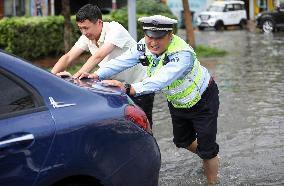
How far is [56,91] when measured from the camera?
367cm

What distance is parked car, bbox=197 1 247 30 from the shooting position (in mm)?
34531

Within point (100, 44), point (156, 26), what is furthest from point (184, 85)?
point (100, 44)

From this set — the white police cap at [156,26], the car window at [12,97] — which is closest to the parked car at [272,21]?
the white police cap at [156,26]

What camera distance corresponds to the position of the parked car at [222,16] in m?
34.5

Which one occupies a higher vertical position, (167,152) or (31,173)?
(31,173)

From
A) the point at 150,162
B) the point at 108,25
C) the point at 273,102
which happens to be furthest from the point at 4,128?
the point at 273,102

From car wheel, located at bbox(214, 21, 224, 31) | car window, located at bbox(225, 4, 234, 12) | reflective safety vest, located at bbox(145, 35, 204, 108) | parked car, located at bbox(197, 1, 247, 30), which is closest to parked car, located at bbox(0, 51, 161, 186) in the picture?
reflective safety vest, located at bbox(145, 35, 204, 108)

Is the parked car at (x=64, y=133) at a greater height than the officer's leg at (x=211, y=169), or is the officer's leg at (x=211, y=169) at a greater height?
the parked car at (x=64, y=133)

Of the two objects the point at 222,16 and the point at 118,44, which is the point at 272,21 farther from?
the point at 118,44

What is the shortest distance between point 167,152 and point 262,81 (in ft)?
18.2

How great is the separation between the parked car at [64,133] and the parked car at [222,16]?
31084mm

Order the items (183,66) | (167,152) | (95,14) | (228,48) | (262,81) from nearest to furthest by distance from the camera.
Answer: (183,66) → (95,14) → (167,152) → (262,81) → (228,48)

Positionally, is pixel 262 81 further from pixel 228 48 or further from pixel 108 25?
pixel 228 48

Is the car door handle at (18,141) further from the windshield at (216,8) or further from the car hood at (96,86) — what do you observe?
the windshield at (216,8)
